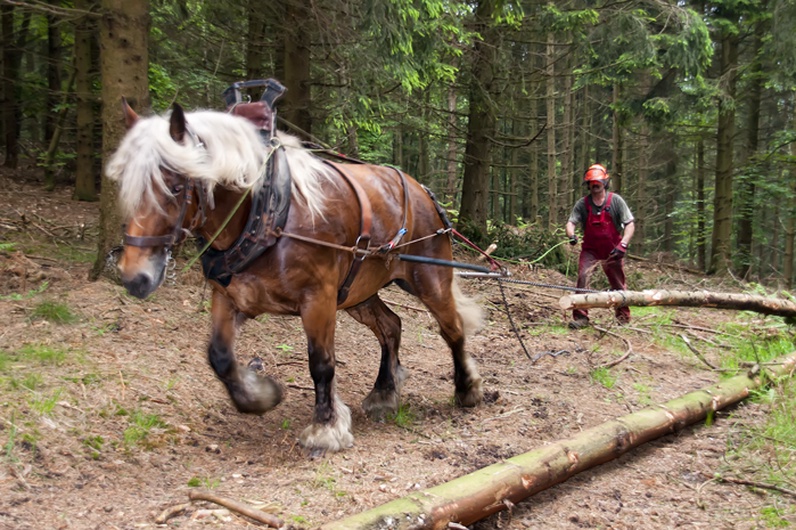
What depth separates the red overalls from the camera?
823 centimetres

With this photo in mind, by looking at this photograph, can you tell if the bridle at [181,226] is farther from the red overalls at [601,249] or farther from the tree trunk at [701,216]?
the tree trunk at [701,216]

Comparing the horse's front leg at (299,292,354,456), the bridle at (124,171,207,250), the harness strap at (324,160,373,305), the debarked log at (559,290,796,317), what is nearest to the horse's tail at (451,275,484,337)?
the debarked log at (559,290,796,317)

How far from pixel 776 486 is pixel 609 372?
2669 mm

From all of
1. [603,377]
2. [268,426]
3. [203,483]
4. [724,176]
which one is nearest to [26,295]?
[268,426]

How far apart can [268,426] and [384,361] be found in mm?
1071

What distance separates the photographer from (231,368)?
12.6 ft

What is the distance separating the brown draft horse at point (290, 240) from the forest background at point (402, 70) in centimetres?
93

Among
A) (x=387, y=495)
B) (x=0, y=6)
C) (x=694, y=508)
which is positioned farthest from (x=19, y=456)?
(x=0, y=6)

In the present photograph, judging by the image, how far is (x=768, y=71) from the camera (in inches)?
579

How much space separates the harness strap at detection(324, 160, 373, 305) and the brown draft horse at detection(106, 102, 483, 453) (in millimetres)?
30

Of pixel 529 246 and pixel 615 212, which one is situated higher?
pixel 615 212

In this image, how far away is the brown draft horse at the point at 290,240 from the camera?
3.09m

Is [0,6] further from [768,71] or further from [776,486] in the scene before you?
[768,71]

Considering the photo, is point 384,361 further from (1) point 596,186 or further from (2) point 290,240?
(1) point 596,186
